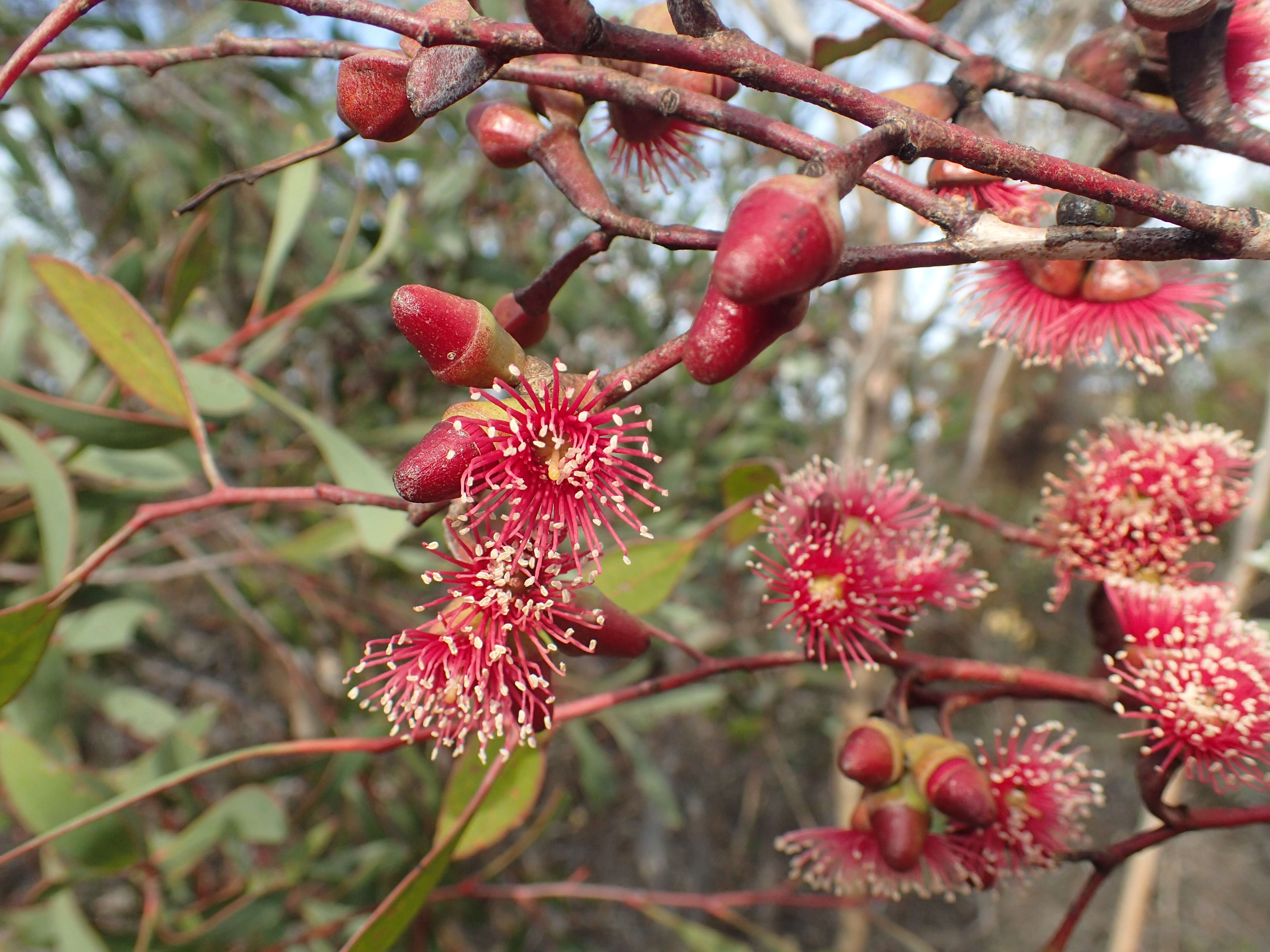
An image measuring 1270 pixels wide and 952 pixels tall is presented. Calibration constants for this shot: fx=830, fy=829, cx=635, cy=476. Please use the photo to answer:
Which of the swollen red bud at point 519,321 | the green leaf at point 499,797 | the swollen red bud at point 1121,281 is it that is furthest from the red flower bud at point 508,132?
the green leaf at point 499,797

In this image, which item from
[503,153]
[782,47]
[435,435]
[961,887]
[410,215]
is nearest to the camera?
[435,435]

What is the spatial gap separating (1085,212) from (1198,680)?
0.48m

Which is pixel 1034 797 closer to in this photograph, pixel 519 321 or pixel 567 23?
pixel 519 321

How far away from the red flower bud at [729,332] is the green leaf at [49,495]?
3.22 ft

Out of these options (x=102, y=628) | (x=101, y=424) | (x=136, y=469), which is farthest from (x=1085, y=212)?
(x=102, y=628)

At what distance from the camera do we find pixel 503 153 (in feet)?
2.27

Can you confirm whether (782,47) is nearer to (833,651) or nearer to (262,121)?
(262,121)

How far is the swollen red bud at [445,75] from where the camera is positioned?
1.54 ft

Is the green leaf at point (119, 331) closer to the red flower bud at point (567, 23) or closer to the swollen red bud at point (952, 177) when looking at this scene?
the red flower bud at point (567, 23)

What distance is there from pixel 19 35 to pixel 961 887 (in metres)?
2.35

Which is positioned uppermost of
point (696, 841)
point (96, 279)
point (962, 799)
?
point (96, 279)

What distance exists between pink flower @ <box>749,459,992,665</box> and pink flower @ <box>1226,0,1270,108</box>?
0.45 m

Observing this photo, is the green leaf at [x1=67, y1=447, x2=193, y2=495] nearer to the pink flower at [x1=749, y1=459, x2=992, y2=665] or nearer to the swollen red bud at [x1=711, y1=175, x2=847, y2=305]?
the pink flower at [x1=749, y1=459, x2=992, y2=665]

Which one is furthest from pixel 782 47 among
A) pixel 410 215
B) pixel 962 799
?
pixel 962 799
